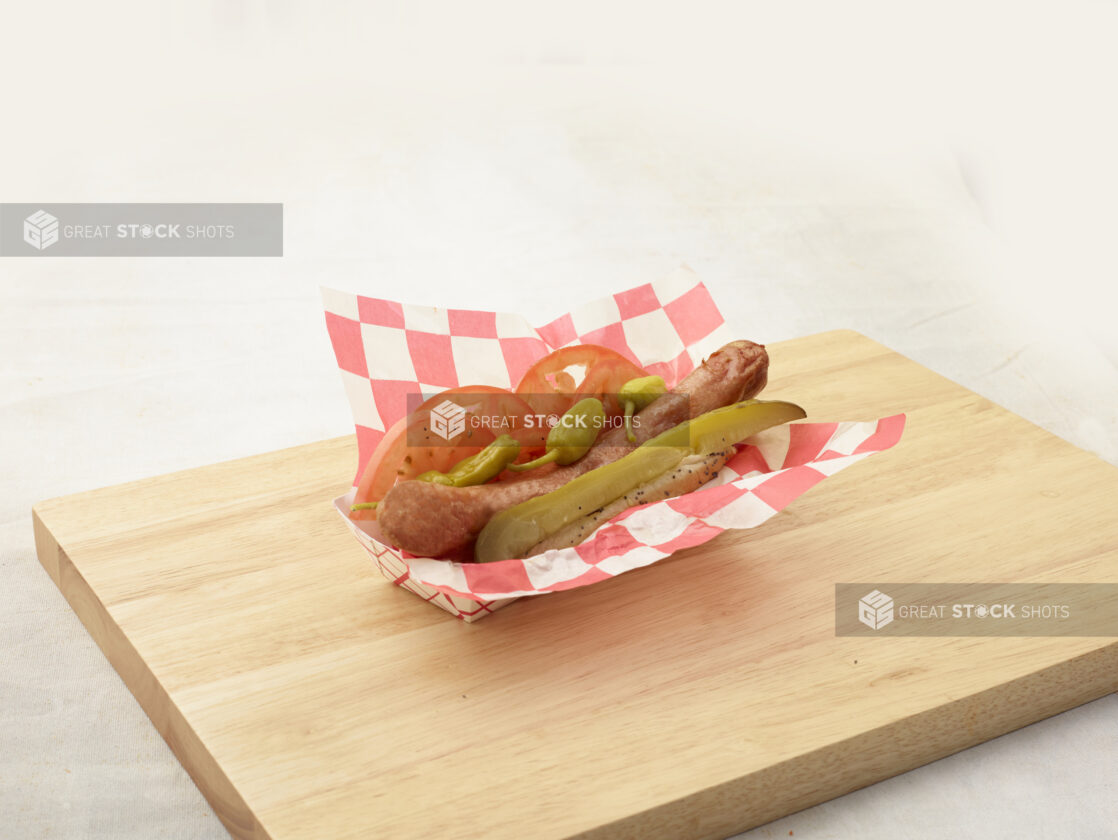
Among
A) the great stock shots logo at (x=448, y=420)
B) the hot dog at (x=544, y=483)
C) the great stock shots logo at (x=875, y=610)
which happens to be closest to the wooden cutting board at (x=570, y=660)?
the great stock shots logo at (x=875, y=610)

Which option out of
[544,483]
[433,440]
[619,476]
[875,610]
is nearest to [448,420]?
[433,440]

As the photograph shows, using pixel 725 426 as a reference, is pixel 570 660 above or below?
below

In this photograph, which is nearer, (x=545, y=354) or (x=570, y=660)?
(x=570, y=660)

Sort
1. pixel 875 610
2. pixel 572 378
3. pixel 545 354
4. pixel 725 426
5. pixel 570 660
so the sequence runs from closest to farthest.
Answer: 1. pixel 570 660
2. pixel 875 610
3. pixel 725 426
4. pixel 572 378
5. pixel 545 354

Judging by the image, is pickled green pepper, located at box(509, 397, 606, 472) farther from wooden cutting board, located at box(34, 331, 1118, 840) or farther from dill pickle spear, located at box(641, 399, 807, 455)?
wooden cutting board, located at box(34, 331, 1118, 840)

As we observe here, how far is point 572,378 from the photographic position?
2.09 meters

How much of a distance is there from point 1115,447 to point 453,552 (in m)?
1.77

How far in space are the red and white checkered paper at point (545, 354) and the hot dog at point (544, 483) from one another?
0.16ft

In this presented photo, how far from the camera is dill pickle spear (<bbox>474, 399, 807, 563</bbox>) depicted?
5.85 feet

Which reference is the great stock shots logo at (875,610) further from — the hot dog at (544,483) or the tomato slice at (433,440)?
the tomato slice at (433,440)

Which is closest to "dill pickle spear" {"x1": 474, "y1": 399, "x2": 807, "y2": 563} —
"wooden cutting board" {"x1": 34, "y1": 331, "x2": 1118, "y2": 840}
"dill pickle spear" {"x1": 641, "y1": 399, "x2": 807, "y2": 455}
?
"dill pickle spear" {"x1": 641, "y1": 399, "x2": 807, "y2": 455}

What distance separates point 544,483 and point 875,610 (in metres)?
0.54

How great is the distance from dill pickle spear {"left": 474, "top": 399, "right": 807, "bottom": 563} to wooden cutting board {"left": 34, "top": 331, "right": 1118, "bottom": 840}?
0.14 m

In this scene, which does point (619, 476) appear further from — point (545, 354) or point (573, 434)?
point (545, 354)
